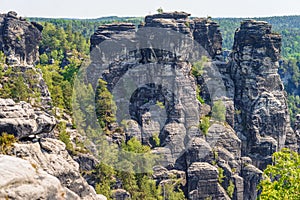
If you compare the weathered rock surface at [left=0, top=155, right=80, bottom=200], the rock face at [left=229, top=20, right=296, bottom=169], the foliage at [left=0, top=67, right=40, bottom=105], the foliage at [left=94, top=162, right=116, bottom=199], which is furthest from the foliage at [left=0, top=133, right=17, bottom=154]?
the rock face at [left=229, top=20, right=296, bottom=169]

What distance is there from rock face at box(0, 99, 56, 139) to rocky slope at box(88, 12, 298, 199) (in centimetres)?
3322

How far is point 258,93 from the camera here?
232ft

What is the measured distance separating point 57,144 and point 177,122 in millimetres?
38184

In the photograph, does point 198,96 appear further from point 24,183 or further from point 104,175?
point 24,183

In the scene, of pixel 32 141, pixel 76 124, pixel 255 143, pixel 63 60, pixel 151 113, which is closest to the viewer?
pixel 32 141

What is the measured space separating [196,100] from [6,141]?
4542cm

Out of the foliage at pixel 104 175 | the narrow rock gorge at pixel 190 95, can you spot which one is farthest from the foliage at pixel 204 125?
the foliage at pixel 104 175

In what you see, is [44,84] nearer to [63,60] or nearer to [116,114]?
[116,114]

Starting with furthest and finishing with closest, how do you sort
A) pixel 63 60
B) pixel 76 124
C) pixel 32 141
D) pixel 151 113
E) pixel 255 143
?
1. pixel 63 60
2. pixel 255 143
3. pixel 151 113
4. pixel 76 124
5. pixel 32 141

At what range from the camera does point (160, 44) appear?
6600 centimetres

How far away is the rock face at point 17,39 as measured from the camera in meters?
72.2

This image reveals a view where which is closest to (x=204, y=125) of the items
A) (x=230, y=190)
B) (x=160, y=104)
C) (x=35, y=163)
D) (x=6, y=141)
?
(x=160, y=104)

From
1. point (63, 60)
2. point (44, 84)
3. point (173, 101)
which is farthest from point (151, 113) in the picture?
point (63, 60)

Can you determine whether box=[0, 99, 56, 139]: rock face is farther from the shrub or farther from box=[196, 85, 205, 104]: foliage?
box=[196, 85, 205, 104]: foliage
